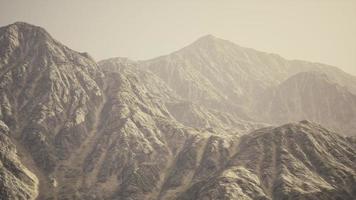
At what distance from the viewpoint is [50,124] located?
171m

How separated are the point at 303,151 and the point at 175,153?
2542 inches

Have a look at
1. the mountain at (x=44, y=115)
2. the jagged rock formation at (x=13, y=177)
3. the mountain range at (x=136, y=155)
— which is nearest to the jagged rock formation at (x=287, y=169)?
the mountain range at (x=136, y=155)

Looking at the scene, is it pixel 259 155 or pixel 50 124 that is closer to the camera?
pixel 259 155

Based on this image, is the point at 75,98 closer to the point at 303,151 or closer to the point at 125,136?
the point at 125,136

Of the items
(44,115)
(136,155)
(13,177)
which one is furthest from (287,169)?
(44,115)

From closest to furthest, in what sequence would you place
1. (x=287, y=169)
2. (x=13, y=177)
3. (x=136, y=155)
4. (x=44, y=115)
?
(x=13, y=177) → (x=287, y=169) → (x=136, y=155) → (x=44, y=115)

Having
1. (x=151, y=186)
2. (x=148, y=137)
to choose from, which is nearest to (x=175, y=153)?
(x=148, y=137)

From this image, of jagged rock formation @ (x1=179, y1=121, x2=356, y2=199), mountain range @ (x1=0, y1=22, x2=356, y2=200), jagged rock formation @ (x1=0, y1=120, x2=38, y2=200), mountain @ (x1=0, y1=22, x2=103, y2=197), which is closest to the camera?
jagged rock formation @ (x1=179, y1=121, x2=356, y2=199)

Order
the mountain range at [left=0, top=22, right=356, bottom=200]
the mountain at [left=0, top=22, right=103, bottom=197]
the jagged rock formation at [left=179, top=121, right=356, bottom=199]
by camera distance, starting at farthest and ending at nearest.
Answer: the mountain at [left=0, top=22, right=103, bottom=197]
the mountain range at [left=0, top=22, right=356, bottom=200]
the jagged rock formation at [left=179, top=121, right=356, bottom=199]

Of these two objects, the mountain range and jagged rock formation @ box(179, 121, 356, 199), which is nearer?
jagged rock formation @ box(179, 121, 356, 199)

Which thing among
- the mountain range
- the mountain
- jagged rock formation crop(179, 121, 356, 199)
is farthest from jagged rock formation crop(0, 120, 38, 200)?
jagged rock formation crop(179, 121, 356, 199)

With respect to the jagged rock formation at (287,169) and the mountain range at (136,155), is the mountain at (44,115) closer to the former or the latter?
the mountain range at (136,155)

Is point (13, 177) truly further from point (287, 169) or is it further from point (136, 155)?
point (287, 169)

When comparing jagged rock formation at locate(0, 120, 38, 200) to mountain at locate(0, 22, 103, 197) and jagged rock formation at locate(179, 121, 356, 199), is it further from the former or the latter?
jagged rock formation at locate(179, 121, 356, 199)
